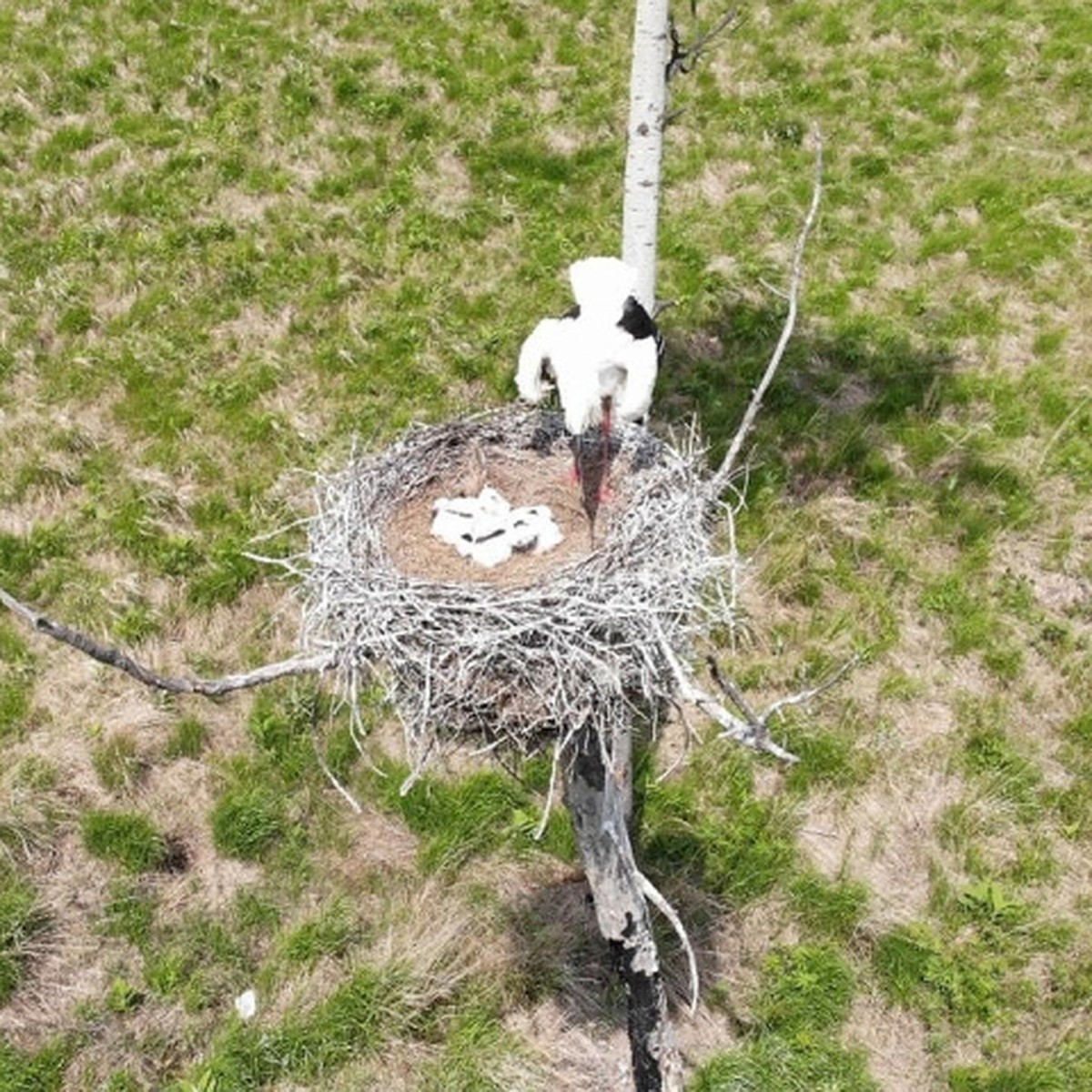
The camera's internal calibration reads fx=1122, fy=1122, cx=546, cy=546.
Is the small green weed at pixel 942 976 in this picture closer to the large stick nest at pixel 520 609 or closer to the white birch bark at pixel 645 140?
the large stick nest at pixel 520 609

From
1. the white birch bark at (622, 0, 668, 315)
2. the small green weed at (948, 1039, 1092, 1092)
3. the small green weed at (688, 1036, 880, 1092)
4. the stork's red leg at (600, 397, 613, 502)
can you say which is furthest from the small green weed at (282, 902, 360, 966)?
the white birch bark at (622, 0, 668, 315)

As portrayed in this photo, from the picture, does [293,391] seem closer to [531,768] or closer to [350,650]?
[531,768]

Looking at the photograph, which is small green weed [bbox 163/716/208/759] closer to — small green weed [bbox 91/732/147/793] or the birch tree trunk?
small green weed [bbox 91/732/147/793]

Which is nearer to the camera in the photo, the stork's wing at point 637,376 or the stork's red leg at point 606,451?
the stork's wing at point 637,376

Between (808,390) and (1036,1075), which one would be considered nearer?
(1036,1075)

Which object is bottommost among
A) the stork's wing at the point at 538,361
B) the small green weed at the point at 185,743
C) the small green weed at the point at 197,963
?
the small green weed at the point at 197,963

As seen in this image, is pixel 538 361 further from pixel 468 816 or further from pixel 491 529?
pixel 468 816

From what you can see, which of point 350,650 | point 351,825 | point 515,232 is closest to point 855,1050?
point 351,825

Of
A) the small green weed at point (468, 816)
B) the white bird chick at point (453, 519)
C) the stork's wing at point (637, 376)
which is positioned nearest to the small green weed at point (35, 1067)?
the small green weed at point (468, 816)

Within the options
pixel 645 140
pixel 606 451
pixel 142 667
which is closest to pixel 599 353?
pixel 606 451
